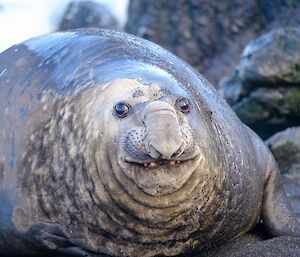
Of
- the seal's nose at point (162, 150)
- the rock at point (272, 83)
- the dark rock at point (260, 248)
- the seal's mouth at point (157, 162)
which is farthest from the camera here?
the rock at point (272, 83)

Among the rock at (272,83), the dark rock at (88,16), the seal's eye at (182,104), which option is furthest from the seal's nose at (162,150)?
the dark rock at (88,16)

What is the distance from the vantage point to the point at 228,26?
12367 mm

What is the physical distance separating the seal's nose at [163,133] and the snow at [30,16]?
1280 centimetres

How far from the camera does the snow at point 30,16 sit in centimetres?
1737

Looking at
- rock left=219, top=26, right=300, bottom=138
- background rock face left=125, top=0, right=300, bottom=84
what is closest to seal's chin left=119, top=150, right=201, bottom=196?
rock left=219, top=26, right=300, bottom=138

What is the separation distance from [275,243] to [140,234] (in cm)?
80

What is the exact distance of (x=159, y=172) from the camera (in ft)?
13.0

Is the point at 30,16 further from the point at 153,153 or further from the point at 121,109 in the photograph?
the point at 153,153

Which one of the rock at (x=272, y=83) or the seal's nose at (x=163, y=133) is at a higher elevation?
the rock at (x=272, y=83)

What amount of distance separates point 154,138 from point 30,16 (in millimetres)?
15733

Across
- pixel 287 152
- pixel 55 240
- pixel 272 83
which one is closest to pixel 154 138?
pixel 55 240

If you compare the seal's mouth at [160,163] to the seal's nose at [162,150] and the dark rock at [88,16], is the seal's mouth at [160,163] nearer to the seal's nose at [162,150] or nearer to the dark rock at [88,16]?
the seal's nose at [162,150]

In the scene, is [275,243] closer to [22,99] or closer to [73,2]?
[22,99]

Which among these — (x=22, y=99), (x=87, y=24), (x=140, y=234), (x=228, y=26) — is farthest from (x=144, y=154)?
(x=87, y=24)
